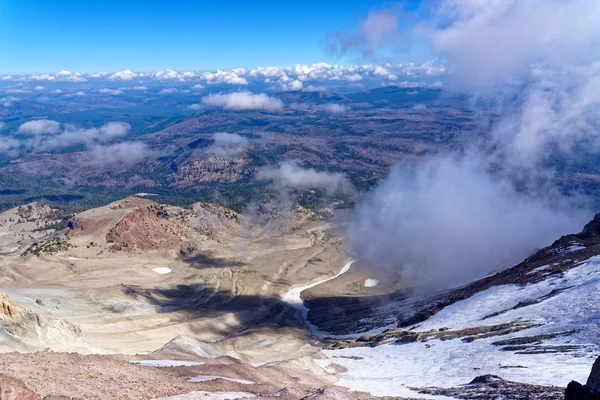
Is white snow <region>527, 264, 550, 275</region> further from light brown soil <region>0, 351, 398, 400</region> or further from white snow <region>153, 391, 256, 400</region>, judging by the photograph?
white snow <region>153, 391, 256, 400</region>

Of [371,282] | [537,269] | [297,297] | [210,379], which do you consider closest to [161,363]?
[210,379]

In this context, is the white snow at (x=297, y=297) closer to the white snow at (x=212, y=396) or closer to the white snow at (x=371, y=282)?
the white snow at (x=371, y=282)

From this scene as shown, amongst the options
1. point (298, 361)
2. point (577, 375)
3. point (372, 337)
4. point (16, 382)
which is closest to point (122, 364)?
point (16, 382)

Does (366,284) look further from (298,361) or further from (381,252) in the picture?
(298,361)

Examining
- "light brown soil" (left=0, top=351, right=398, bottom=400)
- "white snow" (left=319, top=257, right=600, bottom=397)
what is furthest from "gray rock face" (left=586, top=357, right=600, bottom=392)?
"light brown soil" (left=0, top=351, right=398, bottom=400)

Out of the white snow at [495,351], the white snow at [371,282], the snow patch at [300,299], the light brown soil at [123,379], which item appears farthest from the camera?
the white snow at [371,282]

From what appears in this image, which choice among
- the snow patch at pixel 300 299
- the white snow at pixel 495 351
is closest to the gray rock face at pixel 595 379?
the white snow at pixel 495 351

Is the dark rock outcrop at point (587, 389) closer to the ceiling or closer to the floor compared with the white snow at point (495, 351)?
closer to the ceiling

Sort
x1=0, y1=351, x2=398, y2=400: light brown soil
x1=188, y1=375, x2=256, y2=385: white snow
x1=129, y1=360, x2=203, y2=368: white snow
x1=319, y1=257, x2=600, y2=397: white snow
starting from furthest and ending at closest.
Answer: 1. x1=129, y1=360, x2=203, y2=368: white snow
2. x1=319, y1=257, x2=600, y2=397: white snow
3. x1=188, y1=375, x2=256, y2=385: white snow
4. x1=0, y1=351, x2=398, y2=400: light brown soil

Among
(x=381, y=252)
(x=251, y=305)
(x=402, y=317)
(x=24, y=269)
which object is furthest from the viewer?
(x=381, y=252)
